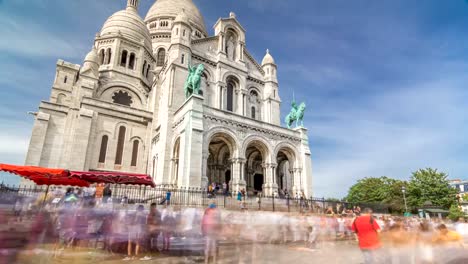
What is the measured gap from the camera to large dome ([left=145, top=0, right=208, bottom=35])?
149 ft

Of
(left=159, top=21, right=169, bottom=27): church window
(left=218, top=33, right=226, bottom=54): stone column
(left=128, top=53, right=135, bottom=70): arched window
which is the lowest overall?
(left=218, top=33, right=226, bottom=54): stone column

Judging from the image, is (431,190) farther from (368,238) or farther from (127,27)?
(127,27)

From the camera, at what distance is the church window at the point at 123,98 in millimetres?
31533

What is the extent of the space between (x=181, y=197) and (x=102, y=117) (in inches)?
612

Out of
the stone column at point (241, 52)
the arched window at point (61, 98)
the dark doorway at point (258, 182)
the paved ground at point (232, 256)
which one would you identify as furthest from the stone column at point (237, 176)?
Result: the arched window at point (61, 98)

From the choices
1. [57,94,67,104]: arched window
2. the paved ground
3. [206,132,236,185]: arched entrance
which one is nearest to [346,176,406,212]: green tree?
[206,132,236,185]: arched entrance

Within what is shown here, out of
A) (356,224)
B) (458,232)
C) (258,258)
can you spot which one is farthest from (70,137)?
(458,232)

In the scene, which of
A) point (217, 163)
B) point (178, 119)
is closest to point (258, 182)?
point (217, 163)

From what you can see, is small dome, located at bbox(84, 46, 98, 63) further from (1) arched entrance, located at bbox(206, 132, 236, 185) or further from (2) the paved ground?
(2) the paved ground

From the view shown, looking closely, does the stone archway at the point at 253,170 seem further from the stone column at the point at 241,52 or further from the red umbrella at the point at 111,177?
the red umbrella at the point at 111,177

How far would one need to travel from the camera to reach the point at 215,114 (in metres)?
20.4

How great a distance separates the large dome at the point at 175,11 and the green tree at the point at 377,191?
45.8m

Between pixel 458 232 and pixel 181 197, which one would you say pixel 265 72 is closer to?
pixel 181 197

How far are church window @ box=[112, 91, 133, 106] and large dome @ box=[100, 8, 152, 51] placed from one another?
8.75 m
